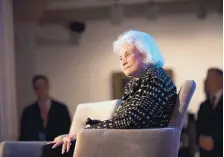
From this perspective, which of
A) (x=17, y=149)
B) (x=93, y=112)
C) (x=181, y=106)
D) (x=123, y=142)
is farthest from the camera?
(x=93, y=112)

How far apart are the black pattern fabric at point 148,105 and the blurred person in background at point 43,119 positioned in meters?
1.85

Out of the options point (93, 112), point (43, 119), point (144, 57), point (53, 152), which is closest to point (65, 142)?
point (53, 152)

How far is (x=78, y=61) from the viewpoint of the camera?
16.1 ft

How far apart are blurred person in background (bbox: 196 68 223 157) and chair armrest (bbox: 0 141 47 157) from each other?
4.58ft

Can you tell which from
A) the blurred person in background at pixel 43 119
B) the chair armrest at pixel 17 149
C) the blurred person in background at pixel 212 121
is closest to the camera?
the chair armrest at pixel 17 149

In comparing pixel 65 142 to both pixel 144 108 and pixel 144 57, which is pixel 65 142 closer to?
pixel 144 108

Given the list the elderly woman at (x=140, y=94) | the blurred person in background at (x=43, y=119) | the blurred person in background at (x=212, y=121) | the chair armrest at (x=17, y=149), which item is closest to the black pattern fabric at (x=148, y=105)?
the elderly woman at (x=140, y=94)

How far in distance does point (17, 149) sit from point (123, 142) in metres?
0.71

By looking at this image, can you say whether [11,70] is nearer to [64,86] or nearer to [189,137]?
[64,86]

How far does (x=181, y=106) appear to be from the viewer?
1956 mm

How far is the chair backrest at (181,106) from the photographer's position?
1937 mm

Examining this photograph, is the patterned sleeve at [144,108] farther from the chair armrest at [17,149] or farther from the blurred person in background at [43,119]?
the blurred person in background at [43,119]

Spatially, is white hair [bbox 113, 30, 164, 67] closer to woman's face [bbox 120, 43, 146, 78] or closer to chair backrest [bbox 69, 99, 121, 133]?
woman's face [bbox 120, 43, 146, 78]

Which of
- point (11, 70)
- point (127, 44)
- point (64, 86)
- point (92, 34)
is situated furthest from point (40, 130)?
point (127, 44)
